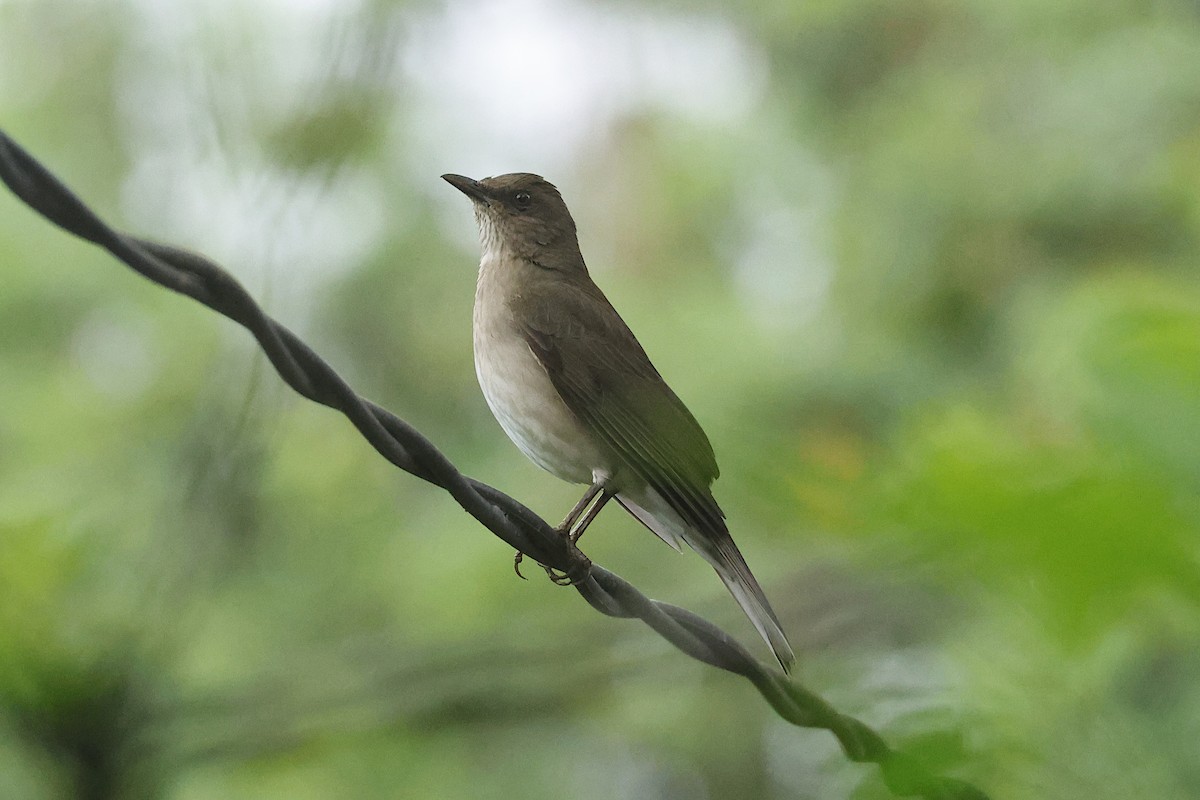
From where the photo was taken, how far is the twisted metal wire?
162 centimetres

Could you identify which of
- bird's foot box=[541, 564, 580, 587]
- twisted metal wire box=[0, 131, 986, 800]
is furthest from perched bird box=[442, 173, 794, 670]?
twisted metal wire box=[0, 131, 986, 800]

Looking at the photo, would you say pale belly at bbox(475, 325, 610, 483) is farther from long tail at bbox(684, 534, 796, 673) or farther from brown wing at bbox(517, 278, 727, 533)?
long tail at bbox(684, 534, 796, 673)

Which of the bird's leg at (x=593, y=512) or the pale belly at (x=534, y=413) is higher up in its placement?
the pale belly at (x=534, y=413)

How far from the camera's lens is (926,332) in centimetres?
830

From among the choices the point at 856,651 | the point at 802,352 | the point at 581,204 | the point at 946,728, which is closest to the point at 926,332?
the point at 802,352

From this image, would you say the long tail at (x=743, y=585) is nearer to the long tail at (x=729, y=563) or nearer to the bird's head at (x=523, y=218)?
the long tail at (x=729, y=563)

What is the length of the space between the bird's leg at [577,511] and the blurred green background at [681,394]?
425 mm

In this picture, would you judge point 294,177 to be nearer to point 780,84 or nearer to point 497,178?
point 497,178

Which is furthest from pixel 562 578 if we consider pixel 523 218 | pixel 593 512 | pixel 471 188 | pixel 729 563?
pixel 471 188

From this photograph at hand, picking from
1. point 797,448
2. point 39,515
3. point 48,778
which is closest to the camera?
point 797,448

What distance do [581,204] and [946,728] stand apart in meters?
9.56

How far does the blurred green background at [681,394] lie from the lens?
179 cm

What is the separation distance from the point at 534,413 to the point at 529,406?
0.10ft

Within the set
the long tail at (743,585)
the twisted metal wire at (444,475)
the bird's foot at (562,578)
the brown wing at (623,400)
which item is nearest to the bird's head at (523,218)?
the brown wing at (623,400)
